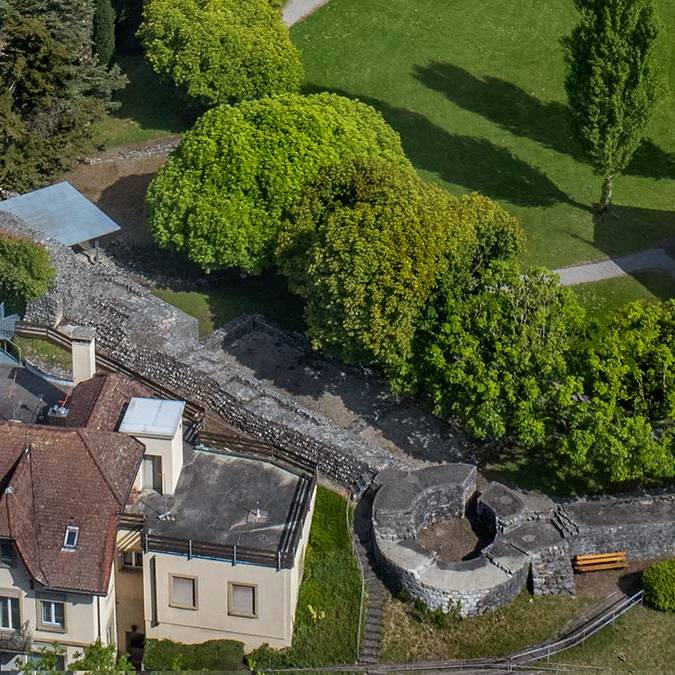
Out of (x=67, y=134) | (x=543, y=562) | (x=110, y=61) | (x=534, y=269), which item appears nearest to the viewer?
(x=543, y=562)

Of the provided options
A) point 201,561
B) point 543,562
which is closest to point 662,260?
point 543,562

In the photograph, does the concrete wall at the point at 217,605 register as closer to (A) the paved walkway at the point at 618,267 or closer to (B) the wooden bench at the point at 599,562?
(B) the wooden bench at the point at 599,562

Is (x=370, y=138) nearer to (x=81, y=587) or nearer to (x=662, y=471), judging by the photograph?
(x=662, y=471)

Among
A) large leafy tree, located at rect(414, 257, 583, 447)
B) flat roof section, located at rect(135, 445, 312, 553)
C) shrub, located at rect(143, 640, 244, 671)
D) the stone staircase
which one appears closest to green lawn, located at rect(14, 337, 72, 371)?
flat roof section, located at rect(135, 445, 312, 553)

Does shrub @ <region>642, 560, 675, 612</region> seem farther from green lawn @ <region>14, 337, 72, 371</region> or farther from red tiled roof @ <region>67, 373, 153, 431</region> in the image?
green lawn @ <region>14, 337, 72, 371</region>

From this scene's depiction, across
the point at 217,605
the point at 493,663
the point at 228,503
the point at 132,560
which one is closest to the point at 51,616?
the point at 132,560

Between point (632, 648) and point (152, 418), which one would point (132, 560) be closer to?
point (152, 418)

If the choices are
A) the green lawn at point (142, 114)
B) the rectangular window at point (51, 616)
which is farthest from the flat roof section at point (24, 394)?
the green lawn at point (142, 114)
